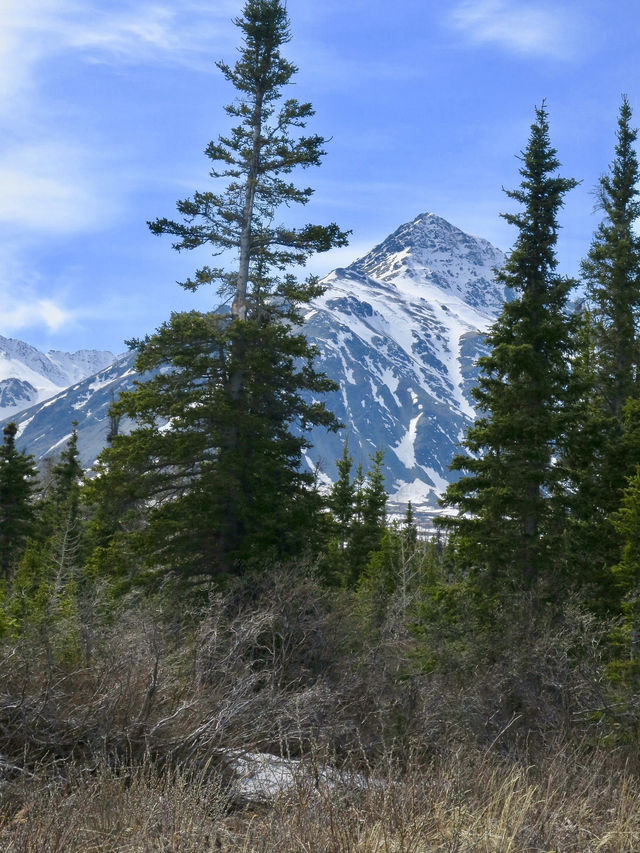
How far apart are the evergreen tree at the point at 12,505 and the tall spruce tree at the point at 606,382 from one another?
27.0 metres

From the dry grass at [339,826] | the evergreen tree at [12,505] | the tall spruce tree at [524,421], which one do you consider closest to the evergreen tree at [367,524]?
the evergreen tree at [12,505]

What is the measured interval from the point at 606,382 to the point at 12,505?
93.9 feet

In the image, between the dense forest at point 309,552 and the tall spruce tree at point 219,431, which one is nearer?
the dense forest at point 309,552

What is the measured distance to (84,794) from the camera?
463cm

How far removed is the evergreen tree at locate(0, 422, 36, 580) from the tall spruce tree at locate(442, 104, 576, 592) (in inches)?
999

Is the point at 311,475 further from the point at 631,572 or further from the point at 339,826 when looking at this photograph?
the point at 339,826

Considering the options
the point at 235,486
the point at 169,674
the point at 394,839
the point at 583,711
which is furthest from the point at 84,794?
the point at 235,486

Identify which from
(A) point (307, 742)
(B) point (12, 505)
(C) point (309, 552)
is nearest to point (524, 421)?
(C) point (309, 552)

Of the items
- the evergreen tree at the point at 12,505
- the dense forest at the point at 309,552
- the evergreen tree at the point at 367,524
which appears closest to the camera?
the dense forest at the point at 309,552

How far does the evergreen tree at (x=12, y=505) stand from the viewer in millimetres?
36844

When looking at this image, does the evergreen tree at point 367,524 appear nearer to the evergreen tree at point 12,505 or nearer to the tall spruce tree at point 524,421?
the evergreen tree at point 12,505

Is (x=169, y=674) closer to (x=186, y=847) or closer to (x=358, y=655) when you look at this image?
(x=186, y=847)

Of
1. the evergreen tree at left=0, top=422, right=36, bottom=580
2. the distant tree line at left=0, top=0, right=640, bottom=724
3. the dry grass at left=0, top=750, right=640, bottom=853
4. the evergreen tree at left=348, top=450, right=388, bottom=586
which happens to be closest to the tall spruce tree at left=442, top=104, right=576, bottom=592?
the distant tree line at left=0, top=0, right=640, bottom=724

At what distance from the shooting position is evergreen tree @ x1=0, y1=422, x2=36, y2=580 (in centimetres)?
3684
